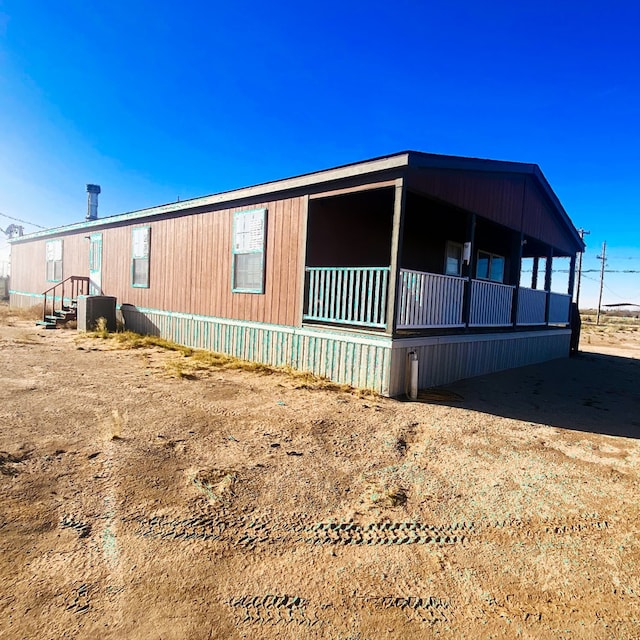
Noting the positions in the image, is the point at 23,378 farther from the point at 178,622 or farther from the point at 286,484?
the point at 178,622

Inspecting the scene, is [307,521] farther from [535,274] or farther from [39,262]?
[39,262]

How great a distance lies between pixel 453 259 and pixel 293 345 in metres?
6.00

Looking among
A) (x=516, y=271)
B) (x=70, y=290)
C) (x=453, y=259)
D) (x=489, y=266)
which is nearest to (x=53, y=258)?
(x=70, y=290)

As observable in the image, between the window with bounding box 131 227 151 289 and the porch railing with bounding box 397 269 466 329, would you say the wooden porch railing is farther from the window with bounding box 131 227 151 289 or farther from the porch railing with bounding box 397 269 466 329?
the porch railing with bounding box 397 269 466 329

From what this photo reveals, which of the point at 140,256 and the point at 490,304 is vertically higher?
the point at 140,256

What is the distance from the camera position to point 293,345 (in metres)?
7.17

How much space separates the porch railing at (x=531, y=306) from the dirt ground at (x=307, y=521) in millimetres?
5035

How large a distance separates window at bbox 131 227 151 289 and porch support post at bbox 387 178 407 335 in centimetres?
752

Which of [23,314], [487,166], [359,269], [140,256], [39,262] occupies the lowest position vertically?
[23,314]

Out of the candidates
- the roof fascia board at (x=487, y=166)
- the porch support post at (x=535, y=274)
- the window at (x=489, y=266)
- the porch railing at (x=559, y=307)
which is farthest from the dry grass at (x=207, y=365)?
the porch support post at (x=535, y=274)

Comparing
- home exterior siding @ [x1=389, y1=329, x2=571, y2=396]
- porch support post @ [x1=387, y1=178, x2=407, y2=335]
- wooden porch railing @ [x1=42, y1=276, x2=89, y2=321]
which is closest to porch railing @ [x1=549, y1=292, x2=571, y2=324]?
home exterior siding @ [x1=389, y1=329, x2=571, y2=396]

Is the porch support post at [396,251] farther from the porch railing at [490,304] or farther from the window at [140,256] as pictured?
the window at [140,256]

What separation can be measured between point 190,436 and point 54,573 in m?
1.93

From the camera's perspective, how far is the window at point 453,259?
10.8 m
